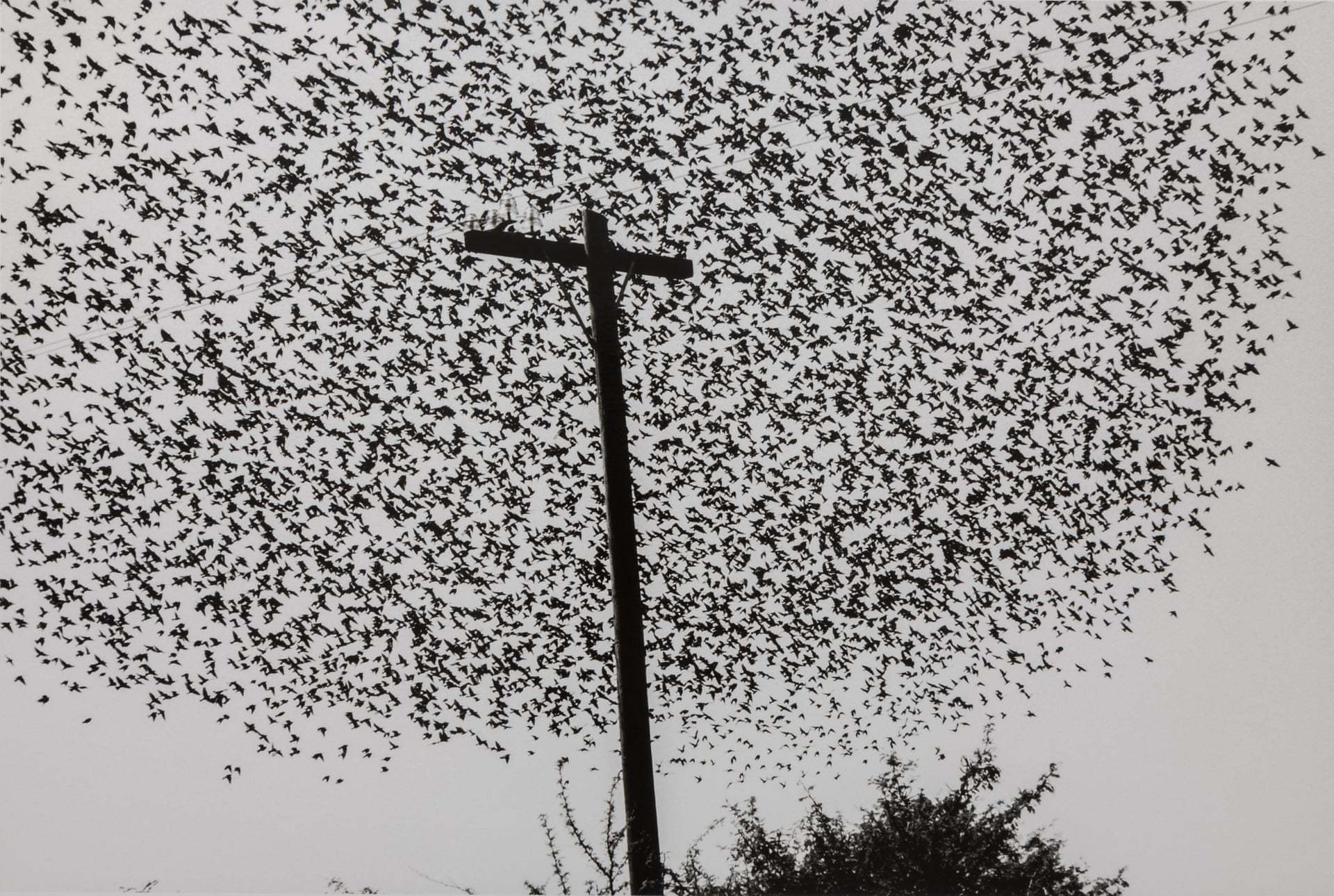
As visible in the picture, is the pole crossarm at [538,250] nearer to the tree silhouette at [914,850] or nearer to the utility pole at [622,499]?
the utility pole at [622,499]

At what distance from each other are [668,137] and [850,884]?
9.82 meters

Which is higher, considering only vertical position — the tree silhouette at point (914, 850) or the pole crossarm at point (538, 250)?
the pole crossarm at point (538, 250)

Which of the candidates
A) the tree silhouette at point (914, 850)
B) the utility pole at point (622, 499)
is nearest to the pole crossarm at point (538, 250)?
the utility pole at point (622, 499)

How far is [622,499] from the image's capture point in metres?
7.60

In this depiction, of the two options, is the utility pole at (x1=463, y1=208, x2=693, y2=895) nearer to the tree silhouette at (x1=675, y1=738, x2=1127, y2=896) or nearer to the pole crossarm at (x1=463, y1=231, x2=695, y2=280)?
the pole crossarm at (x1=463, y1=231, x2=695, y2=280)

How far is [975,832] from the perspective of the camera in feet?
50.4

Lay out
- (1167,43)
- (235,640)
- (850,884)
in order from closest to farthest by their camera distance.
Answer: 1. (1167,43)
2. (235,640)
3. (850,884)

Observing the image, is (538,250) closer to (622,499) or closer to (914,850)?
(622,499)

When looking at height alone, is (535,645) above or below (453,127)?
below

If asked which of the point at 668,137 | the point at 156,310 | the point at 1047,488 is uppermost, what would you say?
the point at 668,137

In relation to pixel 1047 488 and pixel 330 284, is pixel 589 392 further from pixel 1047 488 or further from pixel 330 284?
pixel 1047 488

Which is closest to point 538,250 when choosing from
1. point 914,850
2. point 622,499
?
point 622,499

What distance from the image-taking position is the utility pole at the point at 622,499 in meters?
6.92

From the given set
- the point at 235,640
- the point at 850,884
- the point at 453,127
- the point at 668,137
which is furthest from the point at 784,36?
the point at 850,884
